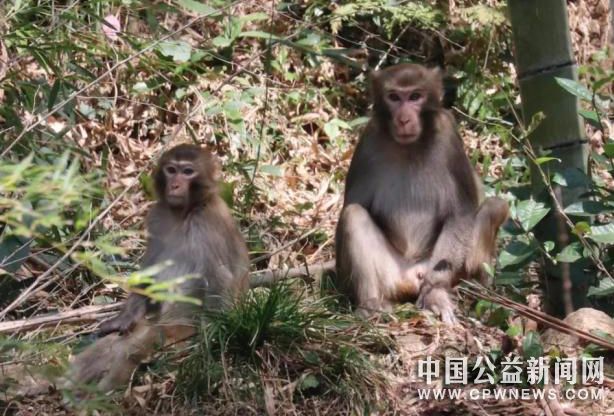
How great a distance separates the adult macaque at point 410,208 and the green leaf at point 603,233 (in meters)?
0.78

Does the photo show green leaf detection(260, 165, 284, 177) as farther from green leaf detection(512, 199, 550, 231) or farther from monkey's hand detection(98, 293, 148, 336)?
green leaf detection(512, 199, 550, 231)

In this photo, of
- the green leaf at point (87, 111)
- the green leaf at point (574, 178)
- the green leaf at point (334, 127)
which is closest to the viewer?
the green leaf at point (574, 178)

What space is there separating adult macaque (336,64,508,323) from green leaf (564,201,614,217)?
630mm

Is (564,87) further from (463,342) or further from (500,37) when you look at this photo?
(500,37)

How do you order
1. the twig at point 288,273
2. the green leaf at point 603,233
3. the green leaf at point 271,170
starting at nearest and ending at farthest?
the green leaf at point 603,233
the twig at point 288,273
the green leaf at point 271,170

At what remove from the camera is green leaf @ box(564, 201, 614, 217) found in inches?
261

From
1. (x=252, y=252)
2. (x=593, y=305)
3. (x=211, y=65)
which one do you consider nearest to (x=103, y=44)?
(x=252, y=252)

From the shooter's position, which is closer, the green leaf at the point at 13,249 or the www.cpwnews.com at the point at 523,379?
the www.cpwnews.com at the point at 523,379

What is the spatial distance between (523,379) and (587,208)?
126 centimetres

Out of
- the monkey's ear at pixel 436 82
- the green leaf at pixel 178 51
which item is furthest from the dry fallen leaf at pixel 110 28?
the monkey's ear at pixel 436 82

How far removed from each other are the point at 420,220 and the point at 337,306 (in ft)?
3.08

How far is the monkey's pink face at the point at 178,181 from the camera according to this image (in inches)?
268

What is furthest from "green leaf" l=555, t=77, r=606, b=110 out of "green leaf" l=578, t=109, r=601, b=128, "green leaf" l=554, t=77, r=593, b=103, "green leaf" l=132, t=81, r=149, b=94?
"green leaf" l=132, t=81, r=149, b=94

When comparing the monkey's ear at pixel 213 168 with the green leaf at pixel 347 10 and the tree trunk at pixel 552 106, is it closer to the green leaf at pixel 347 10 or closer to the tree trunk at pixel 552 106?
the tree trunk at pixel 552 106
